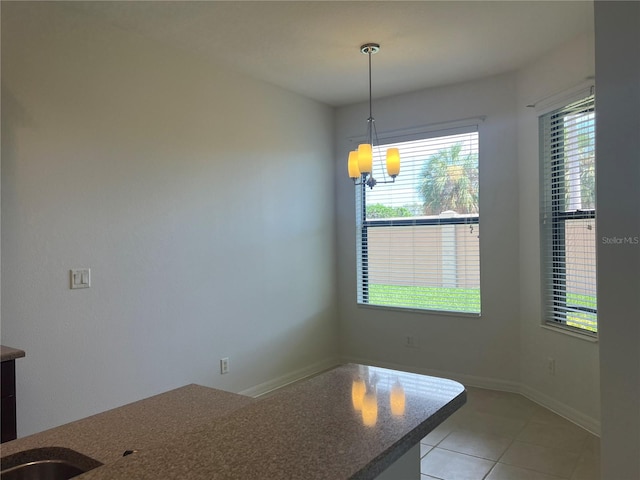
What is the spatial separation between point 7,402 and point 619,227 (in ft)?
8.44

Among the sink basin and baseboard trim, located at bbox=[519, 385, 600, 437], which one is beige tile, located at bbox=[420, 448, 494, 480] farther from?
the sink basin

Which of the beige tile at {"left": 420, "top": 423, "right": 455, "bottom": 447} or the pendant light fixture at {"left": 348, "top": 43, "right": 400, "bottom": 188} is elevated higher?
the pendant light fixture at {"left": 348, "top": 43, "right": 400, "bottom": 188}

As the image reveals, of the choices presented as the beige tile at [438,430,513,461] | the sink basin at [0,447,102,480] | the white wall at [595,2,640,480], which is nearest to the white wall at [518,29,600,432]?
the beige tile at [438,430,513,461]

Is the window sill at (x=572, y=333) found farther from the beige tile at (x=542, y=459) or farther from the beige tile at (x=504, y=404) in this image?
the beige tile at (x=542, y=459)

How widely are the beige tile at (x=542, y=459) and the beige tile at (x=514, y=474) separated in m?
0.04

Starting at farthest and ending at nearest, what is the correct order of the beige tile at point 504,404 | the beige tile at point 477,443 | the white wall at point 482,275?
the white wall at point 482,275, the beige tile at point 504,404, the beige tile at point 477,443

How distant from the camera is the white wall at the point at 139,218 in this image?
2.54 metres

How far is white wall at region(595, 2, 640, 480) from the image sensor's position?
5.60ft

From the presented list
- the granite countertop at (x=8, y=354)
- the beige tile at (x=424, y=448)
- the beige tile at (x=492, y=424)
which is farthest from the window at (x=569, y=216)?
the granite countertop at (x=8, y=354)

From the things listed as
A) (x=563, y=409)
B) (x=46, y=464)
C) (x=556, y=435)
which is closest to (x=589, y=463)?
(x=556, y=435)

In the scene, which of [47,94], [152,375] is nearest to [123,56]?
[47,94]

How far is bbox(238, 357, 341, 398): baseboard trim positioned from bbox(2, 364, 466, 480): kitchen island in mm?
2810

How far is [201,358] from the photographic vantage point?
3500 millimetres

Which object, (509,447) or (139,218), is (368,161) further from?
(509,447)
